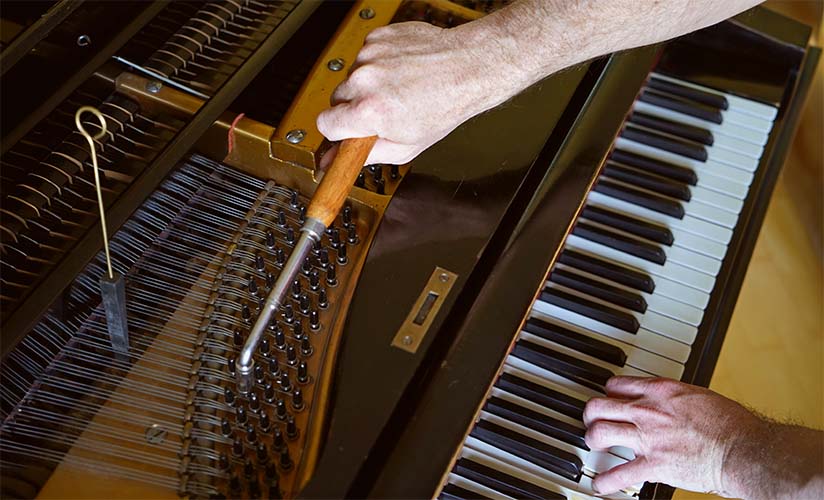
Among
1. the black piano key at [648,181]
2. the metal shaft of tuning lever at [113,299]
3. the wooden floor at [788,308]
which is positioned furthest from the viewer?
the wooden floor at [788,308]

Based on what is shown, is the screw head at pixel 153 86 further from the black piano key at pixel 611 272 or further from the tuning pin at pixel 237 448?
the black piano key at pixel 611 272

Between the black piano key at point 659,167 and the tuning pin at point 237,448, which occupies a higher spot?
the black piano key at point 659,167

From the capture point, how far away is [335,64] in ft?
5.59

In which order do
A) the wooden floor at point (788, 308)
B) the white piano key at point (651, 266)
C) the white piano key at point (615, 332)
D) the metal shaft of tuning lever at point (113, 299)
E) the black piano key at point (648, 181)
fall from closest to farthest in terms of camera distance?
the metal shaft of tuning lever at point (113, 299) < the white piano key at point (615, 332) < the white piano key at point (651, 266) < the black piano key at point (648, 181) < the wooden floor at point (788, 308)

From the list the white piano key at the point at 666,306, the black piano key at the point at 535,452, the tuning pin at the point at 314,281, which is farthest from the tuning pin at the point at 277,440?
the white piano key at the point at 666,306

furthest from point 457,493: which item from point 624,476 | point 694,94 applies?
point 694,94

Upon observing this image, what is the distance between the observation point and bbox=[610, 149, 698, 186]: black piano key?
2.03m

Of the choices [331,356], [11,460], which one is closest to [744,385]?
[331,356]

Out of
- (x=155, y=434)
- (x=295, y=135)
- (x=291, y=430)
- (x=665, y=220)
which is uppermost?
(x=665, y=220)

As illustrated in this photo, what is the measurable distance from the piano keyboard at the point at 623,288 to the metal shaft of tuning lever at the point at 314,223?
42 centimetres

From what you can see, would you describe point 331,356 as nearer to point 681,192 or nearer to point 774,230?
point 681,192

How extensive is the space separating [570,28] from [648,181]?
481mm

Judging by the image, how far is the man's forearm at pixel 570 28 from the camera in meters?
1.62

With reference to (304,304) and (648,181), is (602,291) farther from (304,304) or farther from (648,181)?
(304,304)
